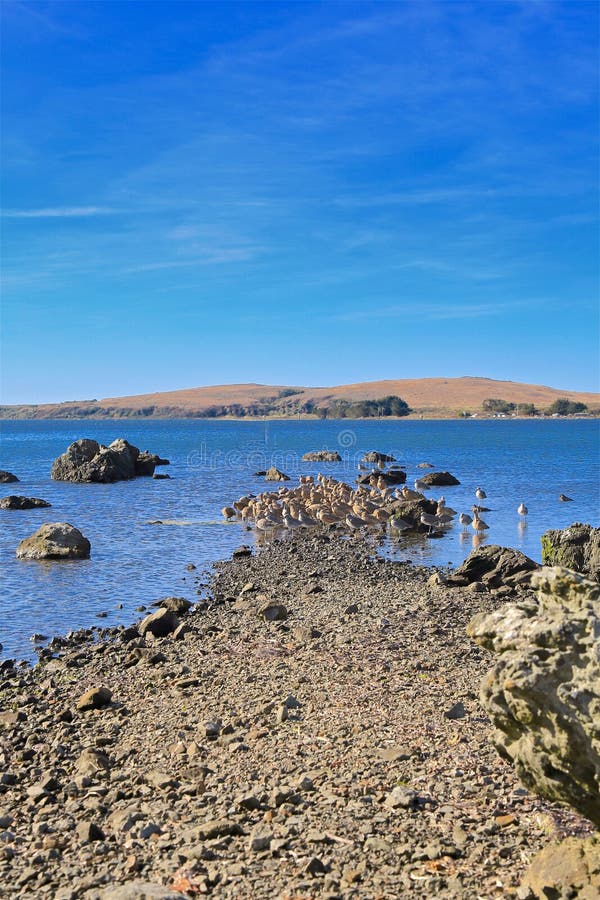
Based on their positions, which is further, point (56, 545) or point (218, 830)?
point (56, 545)

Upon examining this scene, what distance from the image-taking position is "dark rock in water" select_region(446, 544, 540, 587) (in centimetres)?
1552

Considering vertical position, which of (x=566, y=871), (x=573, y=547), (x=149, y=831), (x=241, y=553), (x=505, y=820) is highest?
(x=573, y=547)

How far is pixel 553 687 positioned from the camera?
4.76 m

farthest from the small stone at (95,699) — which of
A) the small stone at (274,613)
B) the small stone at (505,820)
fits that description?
the small stone at (505,820)

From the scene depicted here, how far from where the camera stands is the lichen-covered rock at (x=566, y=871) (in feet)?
16.1

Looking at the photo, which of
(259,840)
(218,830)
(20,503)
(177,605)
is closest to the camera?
(259,840)

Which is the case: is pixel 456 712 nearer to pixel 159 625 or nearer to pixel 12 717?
pixel 12 717

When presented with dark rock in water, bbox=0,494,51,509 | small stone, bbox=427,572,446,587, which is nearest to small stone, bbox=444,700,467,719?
small stone, bbox=427,572,446,587

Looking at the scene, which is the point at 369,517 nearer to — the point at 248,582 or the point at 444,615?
the point at 248,582

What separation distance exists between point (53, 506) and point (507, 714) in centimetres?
3369

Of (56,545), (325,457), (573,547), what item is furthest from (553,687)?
(325,457)

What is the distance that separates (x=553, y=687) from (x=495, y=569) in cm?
1149

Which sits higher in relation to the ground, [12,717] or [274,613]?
[274,613]

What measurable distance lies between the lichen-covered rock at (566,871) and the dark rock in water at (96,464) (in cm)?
4492
